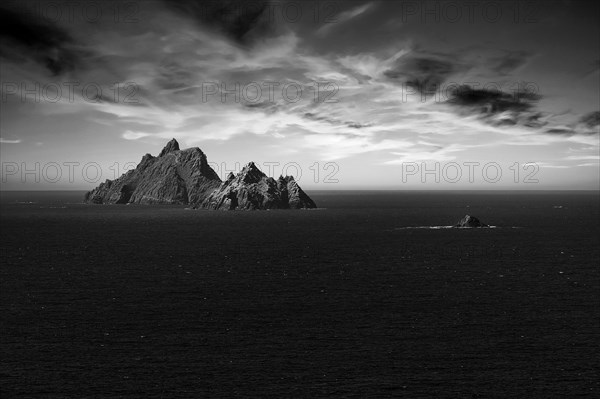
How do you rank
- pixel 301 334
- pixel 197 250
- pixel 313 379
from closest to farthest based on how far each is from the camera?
pixel 313 379 → pixel 301 334 → pixel 197 250

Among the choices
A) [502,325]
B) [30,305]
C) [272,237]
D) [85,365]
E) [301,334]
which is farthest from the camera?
[272,237]

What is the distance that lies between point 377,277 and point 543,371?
125 feet

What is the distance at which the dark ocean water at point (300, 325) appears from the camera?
33375 millimetres

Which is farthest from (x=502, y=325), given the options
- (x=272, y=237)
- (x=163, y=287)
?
(x=272, y=237)

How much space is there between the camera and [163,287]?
216 ft

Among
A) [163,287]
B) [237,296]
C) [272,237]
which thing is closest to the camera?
[237,296]

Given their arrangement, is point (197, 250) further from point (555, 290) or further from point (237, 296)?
point (555, 290)

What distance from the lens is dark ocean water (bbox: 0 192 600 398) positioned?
33375 mm

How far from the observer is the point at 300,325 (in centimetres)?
4669

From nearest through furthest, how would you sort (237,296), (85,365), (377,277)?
(85,365)
(237,296)
(377,277)

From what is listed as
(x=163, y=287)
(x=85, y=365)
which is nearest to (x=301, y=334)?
(x=85, y=365)

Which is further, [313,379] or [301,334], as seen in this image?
[301,334]

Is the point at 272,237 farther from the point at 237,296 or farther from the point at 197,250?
the point at 237,296

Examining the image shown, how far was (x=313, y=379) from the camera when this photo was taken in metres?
33.8
